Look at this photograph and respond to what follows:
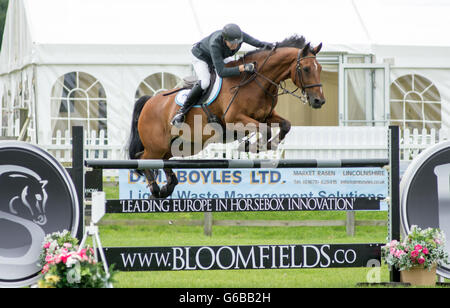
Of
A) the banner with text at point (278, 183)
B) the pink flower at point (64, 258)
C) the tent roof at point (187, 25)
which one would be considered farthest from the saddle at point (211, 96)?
the tent roof at point (187, 25)

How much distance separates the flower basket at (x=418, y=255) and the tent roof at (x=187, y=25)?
771 centimetres

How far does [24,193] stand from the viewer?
4453 millimetres

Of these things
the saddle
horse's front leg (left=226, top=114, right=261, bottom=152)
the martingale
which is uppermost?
the saddle

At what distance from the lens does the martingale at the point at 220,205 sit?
4973 mm

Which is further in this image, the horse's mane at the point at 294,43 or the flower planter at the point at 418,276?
the horse's mane at the point at 294,43

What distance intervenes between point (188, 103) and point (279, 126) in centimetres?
85

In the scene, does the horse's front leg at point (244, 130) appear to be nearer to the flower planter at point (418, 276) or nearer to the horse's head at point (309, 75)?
the horse's head at point (309, 75)

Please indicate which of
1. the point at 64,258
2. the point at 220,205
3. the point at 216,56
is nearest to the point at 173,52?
the point at 216,56

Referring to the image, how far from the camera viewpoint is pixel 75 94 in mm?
12719

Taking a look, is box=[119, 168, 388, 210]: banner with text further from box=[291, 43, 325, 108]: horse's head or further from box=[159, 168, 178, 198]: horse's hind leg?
box=[291, 43, 325, 108]: horse's head

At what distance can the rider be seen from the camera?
239 inches

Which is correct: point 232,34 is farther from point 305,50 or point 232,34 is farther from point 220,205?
point 220,205

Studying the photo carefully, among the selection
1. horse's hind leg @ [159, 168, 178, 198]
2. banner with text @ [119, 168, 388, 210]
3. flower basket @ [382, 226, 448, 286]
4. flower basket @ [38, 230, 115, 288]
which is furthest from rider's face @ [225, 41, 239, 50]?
banner with text @ [119, 168, 388, 210]
